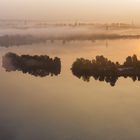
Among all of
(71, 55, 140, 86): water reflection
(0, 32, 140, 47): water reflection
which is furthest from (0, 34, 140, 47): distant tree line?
(71, 55, 140, 86): water reflection

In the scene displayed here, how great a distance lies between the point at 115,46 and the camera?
6.83ft

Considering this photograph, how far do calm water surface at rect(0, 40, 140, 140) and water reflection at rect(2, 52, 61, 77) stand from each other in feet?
0.08

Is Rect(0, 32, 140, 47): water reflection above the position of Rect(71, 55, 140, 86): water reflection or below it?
above

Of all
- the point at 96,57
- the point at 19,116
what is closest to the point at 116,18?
the point at 96,57

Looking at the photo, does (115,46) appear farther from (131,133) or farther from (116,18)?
(131,133)

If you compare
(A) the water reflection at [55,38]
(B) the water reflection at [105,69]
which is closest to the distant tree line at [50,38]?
(A) the water reflection at [55,38]

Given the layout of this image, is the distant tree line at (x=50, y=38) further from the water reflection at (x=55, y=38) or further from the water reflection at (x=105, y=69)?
the water reflection at (x=105, y=69)

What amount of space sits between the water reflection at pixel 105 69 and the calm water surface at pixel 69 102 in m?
0.02

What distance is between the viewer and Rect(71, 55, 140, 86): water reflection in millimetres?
2086

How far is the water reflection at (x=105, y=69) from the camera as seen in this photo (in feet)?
6.84

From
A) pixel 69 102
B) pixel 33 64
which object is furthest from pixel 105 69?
pixel 33 64

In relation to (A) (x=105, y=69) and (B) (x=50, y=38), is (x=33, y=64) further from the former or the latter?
(A) (x=105, y=69)

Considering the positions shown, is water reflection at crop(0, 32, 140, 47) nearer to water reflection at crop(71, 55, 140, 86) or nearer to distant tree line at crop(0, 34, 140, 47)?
distant tree line at crop(0, 34, 140, 47)

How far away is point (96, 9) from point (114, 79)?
1.30ft
